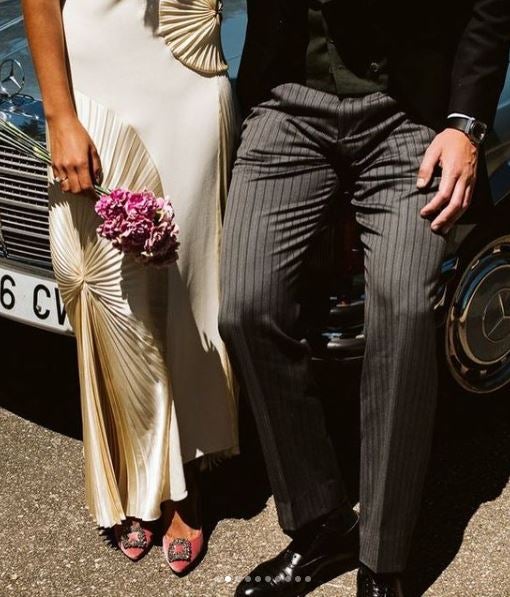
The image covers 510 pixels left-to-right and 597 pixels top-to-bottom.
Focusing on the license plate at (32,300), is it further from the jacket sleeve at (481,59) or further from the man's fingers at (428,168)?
the jacket sleeve at (481,59)

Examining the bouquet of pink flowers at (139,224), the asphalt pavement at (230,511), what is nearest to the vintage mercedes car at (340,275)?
the asphalt pavement at (230,511)

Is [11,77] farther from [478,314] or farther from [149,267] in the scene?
[478,314]

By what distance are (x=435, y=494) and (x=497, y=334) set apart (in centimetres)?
52

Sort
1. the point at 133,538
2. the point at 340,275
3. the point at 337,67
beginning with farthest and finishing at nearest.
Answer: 1. the point at 133,538
2. the point at 340,275
3. the point at 337,67

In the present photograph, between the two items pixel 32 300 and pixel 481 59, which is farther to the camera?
pixel 32 300

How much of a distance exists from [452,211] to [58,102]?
98 centimetres

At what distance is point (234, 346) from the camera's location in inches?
107

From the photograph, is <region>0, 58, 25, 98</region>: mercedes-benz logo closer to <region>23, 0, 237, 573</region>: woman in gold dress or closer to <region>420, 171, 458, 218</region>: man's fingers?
<region>23, 0, 237, 573</region>: woman in gold dress

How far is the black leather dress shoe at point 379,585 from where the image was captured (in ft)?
9.09

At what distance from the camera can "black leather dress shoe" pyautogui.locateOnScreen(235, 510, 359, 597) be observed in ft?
9.36

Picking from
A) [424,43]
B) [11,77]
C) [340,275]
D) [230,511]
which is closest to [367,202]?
[340,275]

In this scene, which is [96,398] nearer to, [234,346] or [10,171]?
[234,346]

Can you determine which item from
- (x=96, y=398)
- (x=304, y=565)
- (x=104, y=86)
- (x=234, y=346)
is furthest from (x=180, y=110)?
(x=304, y=565)

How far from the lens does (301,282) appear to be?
2.82 metres
